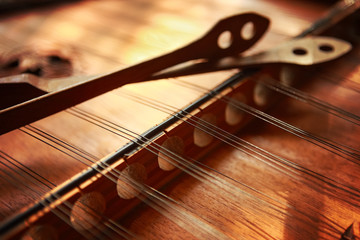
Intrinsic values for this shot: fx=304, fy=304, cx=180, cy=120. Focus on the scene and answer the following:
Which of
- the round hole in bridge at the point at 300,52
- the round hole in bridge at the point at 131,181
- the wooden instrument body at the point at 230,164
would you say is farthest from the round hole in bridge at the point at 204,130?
the round hole in bridge at the point at 300,52

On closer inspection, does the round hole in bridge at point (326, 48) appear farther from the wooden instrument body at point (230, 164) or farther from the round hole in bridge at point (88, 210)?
the round hole in bridge at point (88, 210)

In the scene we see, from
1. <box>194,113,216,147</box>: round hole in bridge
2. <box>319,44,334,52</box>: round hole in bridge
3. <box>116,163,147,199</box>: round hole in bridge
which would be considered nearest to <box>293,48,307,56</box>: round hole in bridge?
<box>319,44,334,52</box>: round hole in bridge

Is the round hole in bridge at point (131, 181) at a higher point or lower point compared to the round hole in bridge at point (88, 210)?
higher

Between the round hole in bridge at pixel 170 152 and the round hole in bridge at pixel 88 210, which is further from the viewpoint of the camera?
the round hole in bridge at pixel 170 152

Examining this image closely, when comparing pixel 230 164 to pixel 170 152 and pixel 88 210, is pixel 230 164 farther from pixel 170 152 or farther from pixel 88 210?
pixel 88 210

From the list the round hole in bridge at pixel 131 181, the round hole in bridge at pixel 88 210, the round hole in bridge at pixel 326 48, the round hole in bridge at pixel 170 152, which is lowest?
the round hole in bridge at pixel 88 210

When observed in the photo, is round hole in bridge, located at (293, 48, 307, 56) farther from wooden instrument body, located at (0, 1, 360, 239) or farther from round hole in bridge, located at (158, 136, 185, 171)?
round hole in bridge, located at (158, 136, 185, 171)

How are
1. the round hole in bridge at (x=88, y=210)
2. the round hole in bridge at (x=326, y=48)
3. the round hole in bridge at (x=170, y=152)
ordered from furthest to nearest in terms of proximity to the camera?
the round hole in bridge at (x=326, y=48)
the round hole in bridge at (x=170, y=152)
the round hole in bridge at (x=88, y=210)
